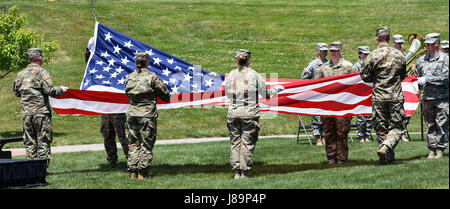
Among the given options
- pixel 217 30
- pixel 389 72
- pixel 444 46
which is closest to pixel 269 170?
pixel 389 72

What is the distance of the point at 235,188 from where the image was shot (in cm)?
895

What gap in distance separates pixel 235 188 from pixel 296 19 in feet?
129

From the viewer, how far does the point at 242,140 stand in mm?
10195

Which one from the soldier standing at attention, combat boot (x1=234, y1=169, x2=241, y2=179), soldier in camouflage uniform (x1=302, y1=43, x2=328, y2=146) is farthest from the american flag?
soldier in camouflage uniform (x1=302, y1=43, x2=328, y2=146)

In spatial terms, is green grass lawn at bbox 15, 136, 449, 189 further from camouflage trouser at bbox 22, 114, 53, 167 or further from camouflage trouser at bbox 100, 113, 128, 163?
camouflage trouser at bbox 22, 114, 53, 167

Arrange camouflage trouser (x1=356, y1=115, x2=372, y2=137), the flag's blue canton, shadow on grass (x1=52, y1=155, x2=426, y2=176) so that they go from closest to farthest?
1. shadow on grass (x1=52, y1=155, x2=426, y2=176)
2. the flag's blue canton
3. camouflage trouser (x1=356, y1=115, x2=372, y2=137)

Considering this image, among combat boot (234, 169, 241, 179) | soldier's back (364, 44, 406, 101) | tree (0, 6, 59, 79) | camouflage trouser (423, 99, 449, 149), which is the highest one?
tree (0, 6, 59, 79)

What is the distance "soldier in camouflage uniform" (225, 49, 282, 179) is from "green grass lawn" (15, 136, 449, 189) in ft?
1.23

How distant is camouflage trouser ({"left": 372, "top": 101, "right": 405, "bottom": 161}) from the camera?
10203 millimetres

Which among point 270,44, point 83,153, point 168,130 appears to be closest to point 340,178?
point 83,153

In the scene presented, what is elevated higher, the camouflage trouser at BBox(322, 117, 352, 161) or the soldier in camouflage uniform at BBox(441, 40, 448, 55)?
the soldier in camouflage uniform at BBox(441, 40, 448, 55)

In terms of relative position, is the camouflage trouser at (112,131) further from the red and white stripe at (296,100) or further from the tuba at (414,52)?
the tuba at (414,52)

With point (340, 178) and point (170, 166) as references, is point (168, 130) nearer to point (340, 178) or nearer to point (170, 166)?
point (170, 166)

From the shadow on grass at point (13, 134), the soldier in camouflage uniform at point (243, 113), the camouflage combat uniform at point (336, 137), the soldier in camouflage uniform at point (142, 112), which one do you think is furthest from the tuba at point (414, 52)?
the shadow on grass at point (13, 134)
